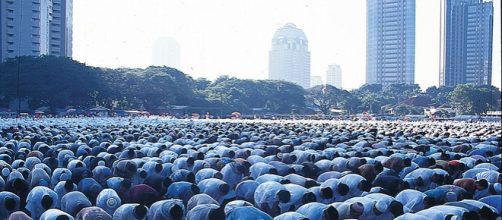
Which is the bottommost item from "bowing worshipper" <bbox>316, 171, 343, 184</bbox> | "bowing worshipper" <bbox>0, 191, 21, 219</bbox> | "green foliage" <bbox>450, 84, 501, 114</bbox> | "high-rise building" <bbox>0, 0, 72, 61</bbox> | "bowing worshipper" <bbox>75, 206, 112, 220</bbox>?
"bowing worshipper" <bbox>0, 191, 21, 219</bbox>

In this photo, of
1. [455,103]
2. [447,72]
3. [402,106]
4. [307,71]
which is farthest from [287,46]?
[455,103]

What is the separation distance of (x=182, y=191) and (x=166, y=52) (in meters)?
138

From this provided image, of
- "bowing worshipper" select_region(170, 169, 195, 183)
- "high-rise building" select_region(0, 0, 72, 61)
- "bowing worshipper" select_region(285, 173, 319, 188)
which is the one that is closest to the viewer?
"bowing worshipper" select_region(285, 173, 319, 188)

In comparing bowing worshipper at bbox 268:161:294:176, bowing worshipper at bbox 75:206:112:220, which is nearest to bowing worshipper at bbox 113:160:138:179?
bowing worshipper at bbox 268:161:294:176

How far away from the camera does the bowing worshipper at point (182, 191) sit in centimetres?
1109

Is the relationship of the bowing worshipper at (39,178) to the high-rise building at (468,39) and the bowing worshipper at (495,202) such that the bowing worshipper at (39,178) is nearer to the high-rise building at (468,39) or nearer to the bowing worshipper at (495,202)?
the bowing worshipper at (495,202)

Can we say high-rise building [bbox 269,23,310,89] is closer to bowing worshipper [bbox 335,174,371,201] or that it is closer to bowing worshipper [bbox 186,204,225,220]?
Result: bowing worshipper [bbox 335,174,371,201]

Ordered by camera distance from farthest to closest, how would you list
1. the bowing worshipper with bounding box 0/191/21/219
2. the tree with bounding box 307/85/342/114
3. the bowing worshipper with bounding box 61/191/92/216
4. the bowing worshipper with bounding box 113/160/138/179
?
the tree with bounding box 307/85/342/114 < the bowing worshipper with bounding box 113/160/138/179 < the bowing worshipper with bounding box 0/191/21/219 < the bowing worshipper with bounding box 61/191/92/216

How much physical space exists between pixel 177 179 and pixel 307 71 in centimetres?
15276

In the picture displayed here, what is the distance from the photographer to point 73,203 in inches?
387

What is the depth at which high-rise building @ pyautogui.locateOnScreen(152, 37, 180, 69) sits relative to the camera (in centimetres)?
14476

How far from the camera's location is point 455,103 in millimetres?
77750

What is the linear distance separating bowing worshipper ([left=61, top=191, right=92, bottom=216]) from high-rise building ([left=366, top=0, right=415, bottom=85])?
405 feet

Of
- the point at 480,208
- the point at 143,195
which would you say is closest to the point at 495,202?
the point at 480,208
